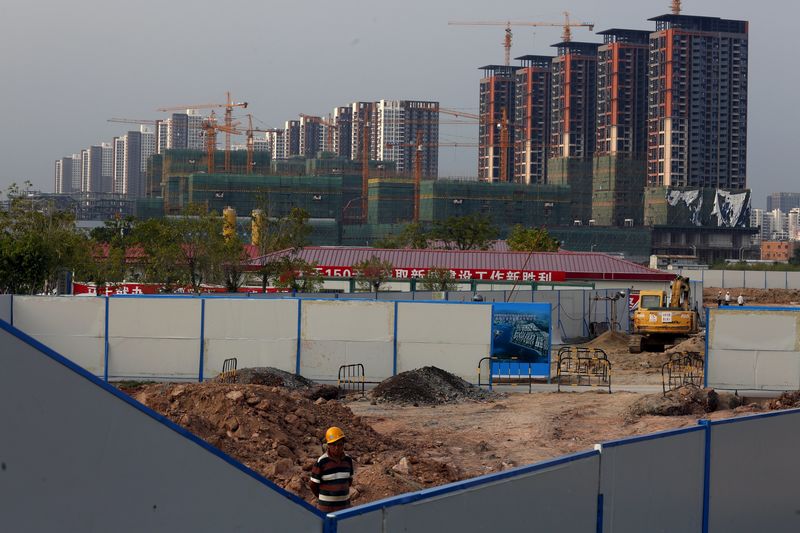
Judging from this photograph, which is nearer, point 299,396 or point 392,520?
point 392,520

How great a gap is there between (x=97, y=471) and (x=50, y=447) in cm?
42

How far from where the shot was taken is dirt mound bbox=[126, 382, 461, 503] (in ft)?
56.7

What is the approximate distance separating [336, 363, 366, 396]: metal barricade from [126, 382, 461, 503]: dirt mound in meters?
6.28

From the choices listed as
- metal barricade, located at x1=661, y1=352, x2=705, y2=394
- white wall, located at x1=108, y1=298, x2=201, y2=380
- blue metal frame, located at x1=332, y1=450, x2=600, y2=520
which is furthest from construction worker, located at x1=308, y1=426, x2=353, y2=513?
metal barricade, located at x1=661, y1=352, x2=705, y2=394

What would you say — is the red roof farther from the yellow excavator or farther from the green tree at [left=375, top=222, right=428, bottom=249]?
the green tree at [left=375, top=222, right=428, bottom=249]

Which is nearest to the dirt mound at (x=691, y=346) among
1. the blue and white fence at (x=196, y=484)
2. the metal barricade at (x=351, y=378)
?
the metal barricade at (x=351, y=378)

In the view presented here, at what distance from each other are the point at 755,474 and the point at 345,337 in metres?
17.3

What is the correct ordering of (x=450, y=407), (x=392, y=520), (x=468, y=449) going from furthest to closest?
(x=450, y=407) → (x=468, y=449) → (x=392, y=520)

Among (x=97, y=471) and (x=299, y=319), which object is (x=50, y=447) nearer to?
(x=97, y=471)

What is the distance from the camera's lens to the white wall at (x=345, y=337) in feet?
95.6

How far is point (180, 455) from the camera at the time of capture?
7.75 m

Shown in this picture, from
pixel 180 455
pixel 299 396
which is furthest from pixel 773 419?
pixel 299 396

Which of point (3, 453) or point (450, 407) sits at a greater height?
point (3, 453)

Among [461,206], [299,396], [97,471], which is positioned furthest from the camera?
[461,206]
